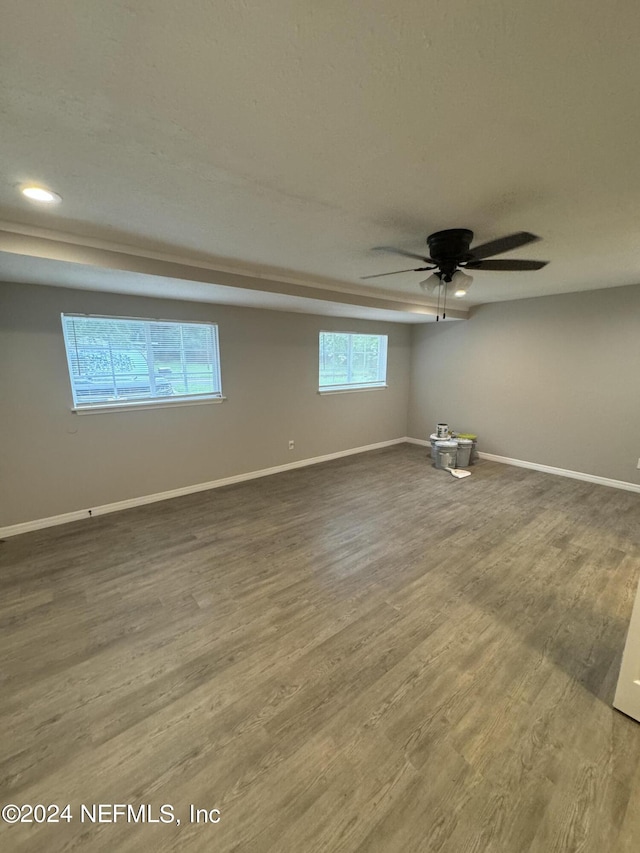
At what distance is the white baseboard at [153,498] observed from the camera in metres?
3.13

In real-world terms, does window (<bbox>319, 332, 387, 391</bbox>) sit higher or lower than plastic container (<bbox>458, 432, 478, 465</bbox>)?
higher

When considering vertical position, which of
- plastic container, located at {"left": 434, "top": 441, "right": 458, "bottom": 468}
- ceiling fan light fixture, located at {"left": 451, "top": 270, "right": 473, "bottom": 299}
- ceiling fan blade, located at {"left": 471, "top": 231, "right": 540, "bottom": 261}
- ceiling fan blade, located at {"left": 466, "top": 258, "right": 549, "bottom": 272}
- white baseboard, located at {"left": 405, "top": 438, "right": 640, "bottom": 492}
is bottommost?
white baseboard, located at {"left": 405, "top": 438, "right": 640, "bottom": 492}

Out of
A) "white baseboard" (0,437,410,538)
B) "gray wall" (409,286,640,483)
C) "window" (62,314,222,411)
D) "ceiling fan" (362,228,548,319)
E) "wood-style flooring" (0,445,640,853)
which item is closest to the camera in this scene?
"wood-style flooring" (0,445,640,853)

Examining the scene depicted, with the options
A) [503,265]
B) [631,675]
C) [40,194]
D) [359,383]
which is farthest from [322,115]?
[359,383]

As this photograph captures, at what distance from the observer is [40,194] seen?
1701 millimetres

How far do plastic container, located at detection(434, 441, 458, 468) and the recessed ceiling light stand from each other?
4.63m

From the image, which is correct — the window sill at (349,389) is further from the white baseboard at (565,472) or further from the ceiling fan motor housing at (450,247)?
the ceiling fan motor housing at (450,247)

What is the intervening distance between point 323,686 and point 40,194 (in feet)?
9.34

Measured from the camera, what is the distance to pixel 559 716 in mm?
1535

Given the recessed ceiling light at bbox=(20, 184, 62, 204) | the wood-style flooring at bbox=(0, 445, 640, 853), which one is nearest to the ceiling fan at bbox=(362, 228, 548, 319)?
the recessed ceiling light at bbox=(20, 184, 62, 204)

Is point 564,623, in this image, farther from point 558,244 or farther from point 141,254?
point 141,254

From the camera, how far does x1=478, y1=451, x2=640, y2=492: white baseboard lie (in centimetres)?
411

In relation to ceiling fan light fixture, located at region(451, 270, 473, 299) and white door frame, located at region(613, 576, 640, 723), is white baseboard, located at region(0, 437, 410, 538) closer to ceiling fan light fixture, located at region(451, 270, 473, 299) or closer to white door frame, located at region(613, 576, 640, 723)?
ceiling fan light fixture, located at region(451, 270, 473, 299)

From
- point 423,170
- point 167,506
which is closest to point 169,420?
point 167,506
